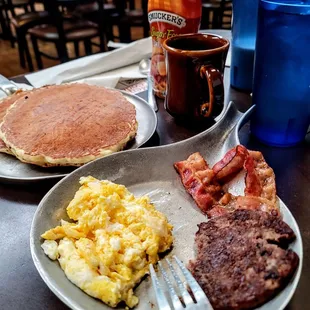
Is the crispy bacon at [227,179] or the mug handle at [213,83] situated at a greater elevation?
the mug handle at [213,83]

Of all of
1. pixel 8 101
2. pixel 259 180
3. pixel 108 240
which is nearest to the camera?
pixel 108 240

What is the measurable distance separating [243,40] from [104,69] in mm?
580

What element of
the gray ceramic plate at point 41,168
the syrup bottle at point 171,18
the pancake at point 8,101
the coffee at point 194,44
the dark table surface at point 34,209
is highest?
the syrup bottle at point 171,18

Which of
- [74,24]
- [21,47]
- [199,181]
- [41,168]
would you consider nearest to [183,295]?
[199,181]

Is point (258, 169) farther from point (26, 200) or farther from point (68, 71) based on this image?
point (68, 71)

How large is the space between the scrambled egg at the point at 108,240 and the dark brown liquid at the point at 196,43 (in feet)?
1.60

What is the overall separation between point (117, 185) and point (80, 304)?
0.29 m

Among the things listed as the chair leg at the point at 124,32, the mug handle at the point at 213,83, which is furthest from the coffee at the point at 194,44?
the chair leg at the point at 124,32

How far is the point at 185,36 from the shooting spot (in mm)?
1034

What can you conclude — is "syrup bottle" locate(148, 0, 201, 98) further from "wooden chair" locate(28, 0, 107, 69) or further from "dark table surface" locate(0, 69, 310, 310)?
"wooden chair" locate(28, 0, 107, 69)

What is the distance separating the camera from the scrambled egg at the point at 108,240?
1.91 feet

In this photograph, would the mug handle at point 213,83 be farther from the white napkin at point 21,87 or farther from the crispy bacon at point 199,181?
the white napkin at point 21,87

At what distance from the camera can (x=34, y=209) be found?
0.79 metres

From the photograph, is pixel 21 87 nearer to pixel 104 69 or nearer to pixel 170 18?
pixel 104 69
